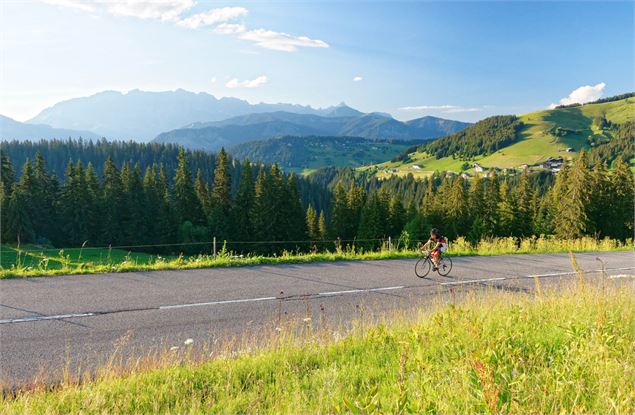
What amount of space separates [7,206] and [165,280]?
196ft

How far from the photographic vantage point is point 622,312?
6934mm

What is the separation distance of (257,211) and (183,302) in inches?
1943

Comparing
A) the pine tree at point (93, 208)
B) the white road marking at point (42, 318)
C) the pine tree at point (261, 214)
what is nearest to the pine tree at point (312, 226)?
the pine tree at point (261, 214)

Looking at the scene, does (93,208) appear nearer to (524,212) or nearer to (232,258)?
(232,258)

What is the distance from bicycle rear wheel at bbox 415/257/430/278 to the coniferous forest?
41444 mm

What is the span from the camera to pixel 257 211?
5894 centimetres

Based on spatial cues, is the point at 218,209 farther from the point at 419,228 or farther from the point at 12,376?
the point at 12,376

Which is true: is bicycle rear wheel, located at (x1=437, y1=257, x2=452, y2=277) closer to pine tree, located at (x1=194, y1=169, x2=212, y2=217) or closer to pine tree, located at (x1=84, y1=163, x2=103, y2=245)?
pine tree, located at (x1=194, y1=169, x2=212, y2=217)

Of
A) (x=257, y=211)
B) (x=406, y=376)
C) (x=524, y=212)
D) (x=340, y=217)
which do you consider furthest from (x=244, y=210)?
(x=406, y=376)

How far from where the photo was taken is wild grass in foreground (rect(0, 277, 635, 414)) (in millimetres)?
4070

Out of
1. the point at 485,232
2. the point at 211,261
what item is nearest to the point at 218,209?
the point at 485,232

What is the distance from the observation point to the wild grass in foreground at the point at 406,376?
4.07 meters

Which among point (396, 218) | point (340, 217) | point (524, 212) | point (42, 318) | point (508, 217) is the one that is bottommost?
point (42, 318)

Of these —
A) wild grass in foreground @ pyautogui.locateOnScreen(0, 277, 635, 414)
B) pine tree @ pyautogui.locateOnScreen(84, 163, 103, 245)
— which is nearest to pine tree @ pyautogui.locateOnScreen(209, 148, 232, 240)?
pine tree @ pyautogui.locateOnScreen(84, 163, 103, 245)
